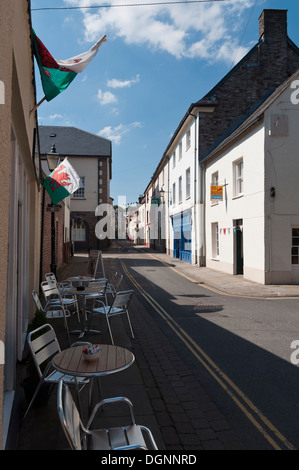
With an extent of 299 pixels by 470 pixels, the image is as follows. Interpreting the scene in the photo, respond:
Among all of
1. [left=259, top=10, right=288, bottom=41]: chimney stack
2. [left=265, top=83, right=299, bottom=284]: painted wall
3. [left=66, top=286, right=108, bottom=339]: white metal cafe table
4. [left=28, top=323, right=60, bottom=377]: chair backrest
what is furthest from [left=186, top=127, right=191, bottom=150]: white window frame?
[left=28, top=323, right=60, bottom=377]: chair backrest

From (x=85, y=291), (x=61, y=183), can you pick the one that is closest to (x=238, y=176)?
(x=61, y=183)

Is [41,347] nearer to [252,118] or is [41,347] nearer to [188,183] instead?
[252,118]

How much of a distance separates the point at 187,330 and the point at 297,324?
8.34 feet

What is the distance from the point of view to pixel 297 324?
25.3 ft

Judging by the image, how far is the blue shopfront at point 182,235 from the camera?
2369 cm

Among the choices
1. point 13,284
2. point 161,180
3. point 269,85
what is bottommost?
point 13,284

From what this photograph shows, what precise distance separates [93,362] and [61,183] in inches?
279

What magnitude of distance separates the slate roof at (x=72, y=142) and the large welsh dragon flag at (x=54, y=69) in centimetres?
2923

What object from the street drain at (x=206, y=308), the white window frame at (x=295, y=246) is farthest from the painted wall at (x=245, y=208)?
the street drain at (x=206, y=308)

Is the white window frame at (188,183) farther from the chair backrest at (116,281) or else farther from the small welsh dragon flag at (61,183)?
the small welsh dragon flag at (61,183)

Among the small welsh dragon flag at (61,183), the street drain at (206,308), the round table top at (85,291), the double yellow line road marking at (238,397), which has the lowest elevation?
the double yellow line road marking at (238,397)

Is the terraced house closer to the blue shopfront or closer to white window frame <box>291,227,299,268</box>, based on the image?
the blue shopfront
